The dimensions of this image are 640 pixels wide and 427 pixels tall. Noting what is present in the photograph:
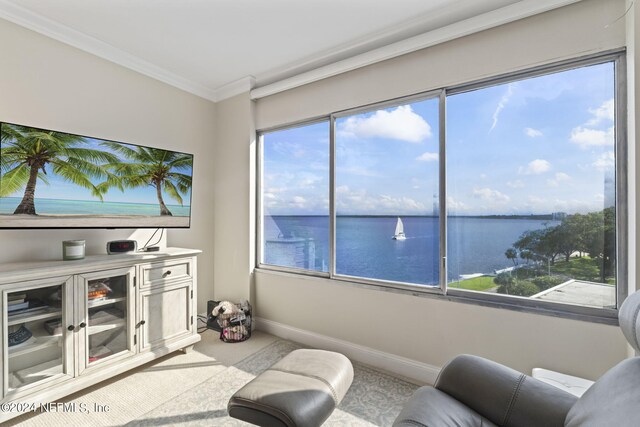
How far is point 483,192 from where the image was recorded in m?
2.09

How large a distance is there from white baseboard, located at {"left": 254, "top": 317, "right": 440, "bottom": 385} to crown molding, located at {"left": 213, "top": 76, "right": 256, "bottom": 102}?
248 centimetres

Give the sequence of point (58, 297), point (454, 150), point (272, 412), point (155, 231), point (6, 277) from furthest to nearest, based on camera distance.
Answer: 1. point (155, 231)
2. point (454, 150)
3. point (58, 297)
4. point (6, 277)
5. point (272, 412)

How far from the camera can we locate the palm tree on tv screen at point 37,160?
6.07ft

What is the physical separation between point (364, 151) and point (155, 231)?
213 cm

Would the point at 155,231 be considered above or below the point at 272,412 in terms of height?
above

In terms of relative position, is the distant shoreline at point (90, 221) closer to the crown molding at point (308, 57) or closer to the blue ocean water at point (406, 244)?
the blue ocean water at point (406, 244)

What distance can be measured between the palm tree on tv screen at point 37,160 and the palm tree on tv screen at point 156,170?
168 mm

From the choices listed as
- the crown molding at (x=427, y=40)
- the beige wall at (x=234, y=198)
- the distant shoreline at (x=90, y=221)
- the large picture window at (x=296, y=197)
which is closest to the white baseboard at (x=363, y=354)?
the beige wall at (x=234, y=198)

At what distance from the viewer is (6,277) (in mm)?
1663

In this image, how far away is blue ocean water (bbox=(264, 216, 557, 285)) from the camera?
6.75 ft

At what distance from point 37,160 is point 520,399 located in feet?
9.77

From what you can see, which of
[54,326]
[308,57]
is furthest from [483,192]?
[54,326]

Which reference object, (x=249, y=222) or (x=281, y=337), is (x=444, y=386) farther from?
(x=249, y=222)

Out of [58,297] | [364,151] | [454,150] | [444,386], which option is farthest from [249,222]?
[444,386]
